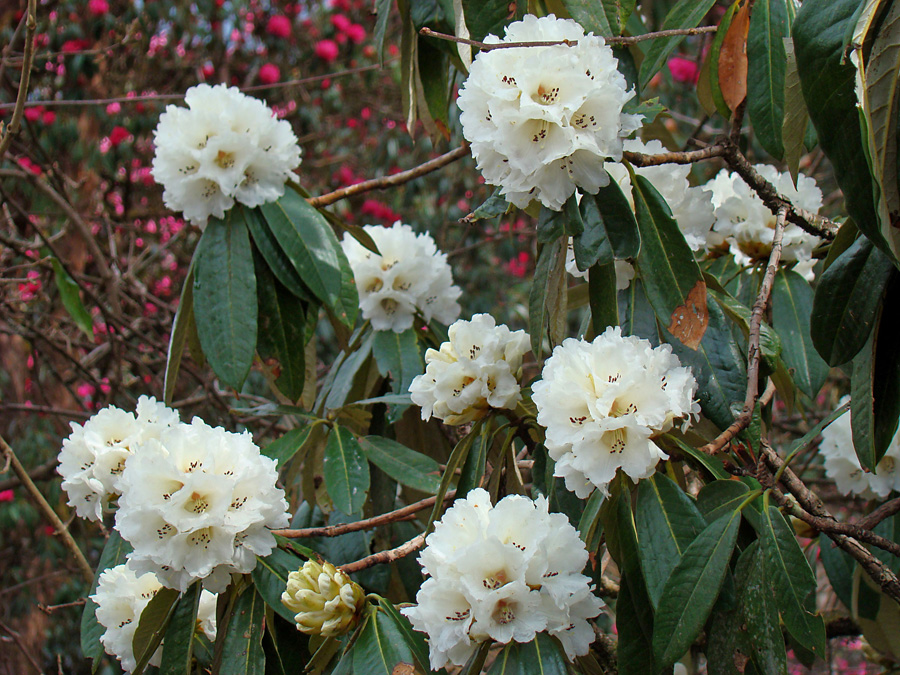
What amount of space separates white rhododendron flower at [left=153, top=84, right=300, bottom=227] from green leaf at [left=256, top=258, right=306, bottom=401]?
0.13 m

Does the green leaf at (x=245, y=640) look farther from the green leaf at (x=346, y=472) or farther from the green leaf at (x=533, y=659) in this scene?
the green leaf at (x=533, y=659)

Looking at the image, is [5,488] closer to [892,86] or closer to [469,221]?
[469,221]

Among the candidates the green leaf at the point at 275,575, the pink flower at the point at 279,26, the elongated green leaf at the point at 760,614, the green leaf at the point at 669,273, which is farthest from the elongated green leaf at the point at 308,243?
the pink flower at the point at 279,26

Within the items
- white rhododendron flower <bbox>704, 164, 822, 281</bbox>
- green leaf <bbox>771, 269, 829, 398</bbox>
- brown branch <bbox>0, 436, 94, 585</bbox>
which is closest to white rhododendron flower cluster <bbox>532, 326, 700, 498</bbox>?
green leaf <bbox>771, 269, 829, 398</bbox>

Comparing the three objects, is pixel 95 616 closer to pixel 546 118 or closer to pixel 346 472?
pixel 346 472

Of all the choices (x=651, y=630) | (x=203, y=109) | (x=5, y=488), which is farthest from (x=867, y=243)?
(x=5, y=488)

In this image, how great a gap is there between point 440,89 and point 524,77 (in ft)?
2.10

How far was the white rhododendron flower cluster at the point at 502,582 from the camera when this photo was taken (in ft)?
2.45

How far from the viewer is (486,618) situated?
2.43 ft

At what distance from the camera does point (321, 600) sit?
0.88 meters

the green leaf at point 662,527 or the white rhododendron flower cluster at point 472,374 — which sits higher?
the white rhododendron flower cluster at point 472,374

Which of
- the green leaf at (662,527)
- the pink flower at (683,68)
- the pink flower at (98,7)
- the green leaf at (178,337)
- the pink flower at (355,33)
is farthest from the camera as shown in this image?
the pink flower at (355,33)

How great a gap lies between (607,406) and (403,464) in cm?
48

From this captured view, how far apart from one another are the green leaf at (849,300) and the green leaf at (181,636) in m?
0.83
